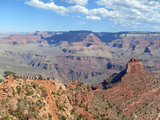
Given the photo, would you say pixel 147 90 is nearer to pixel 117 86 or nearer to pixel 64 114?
pixel 117 86

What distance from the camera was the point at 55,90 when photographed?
44000 millimetres

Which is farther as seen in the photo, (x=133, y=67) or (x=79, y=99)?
(x=133, y=67)

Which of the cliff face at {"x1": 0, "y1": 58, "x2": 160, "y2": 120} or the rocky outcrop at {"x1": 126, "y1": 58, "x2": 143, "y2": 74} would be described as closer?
the cliff face at {"x1": 0, "y1": 58, "x2": 160, "y2": 120}

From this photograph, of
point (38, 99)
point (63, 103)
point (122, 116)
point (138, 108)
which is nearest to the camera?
point (38, 99)

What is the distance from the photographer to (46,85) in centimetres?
4394

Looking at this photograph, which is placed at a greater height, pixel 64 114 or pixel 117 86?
pixel 64 114

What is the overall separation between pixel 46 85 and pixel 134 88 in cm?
5841

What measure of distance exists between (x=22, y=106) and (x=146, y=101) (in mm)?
67608

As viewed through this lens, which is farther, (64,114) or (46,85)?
(46,85)

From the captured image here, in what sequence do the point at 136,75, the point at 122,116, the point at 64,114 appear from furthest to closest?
the point at 136,75 < the point at 122,116 < the point at 64,114

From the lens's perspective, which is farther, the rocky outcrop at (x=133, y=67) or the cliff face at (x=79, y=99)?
the rocky outcrop at (x=133, y=67)

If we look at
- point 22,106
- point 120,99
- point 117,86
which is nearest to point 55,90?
point 22,106

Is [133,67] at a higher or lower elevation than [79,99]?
higher

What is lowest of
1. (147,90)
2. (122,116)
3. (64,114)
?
(122,116)
